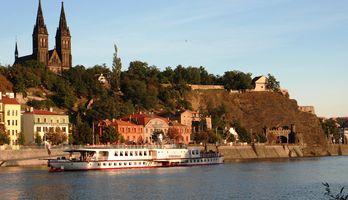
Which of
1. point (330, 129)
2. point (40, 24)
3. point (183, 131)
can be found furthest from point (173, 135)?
point (330, 129)

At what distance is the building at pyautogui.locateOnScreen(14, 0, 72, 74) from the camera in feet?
506

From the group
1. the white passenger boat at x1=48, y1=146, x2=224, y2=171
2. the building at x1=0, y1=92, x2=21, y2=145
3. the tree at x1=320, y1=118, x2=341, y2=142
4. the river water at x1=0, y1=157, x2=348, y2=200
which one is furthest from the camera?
the tree at x1=320, y1=118, x2=341, y2=142

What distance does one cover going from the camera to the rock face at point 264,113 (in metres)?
152

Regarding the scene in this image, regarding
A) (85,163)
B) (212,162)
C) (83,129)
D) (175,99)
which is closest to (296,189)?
(85,163)

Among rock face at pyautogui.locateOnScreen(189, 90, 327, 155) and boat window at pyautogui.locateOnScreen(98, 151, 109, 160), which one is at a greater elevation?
rock face at pyautogui.locateOnScreen(189, 90, 327, 155)

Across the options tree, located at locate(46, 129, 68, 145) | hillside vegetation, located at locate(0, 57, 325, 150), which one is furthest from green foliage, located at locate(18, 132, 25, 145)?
hillside vegetation, located at locate(0, 57, 325, 150)

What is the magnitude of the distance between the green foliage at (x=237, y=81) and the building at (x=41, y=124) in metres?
66.9

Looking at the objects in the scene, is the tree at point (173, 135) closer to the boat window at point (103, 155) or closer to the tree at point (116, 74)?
the tree at point (116, 74)

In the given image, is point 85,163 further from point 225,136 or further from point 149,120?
point 225,136

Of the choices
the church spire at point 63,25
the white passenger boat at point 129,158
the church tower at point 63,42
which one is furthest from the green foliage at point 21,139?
the church spire at point 63,25

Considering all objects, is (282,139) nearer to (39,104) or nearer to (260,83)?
(260,83)

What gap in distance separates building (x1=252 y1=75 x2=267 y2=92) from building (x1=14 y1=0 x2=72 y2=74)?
4731 cm

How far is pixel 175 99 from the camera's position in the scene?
150875 mm

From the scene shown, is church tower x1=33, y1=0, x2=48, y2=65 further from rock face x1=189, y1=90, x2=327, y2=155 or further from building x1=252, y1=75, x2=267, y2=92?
building x1=252, y1=75, x2=267, y2=92
